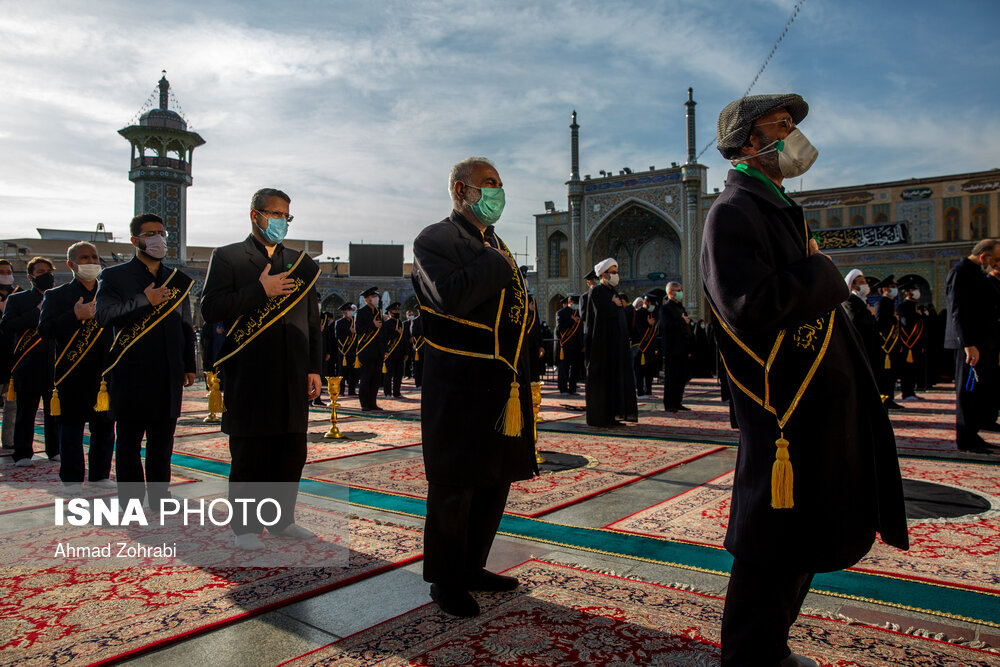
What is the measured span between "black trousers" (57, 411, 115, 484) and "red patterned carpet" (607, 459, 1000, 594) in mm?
3234

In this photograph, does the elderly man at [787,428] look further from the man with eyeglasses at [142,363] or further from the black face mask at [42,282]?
the black face mask at [42,282]

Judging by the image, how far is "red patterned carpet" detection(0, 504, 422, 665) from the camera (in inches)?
79.0

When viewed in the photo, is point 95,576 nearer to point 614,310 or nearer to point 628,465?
point 628,465

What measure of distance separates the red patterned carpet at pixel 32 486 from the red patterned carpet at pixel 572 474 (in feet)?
4.32

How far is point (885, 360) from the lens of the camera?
823 centimetres

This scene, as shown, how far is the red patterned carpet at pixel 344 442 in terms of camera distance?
5586mm

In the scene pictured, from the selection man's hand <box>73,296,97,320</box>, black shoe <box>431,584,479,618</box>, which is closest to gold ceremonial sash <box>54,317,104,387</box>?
man's hand <box>73,296,97,320</box>

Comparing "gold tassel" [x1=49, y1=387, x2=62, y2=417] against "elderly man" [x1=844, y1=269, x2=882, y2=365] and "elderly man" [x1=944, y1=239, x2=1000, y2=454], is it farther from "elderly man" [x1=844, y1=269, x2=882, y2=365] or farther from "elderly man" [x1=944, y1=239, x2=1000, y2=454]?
"elderly man" [x1=944, y1=239, x2=1000, y2=454]

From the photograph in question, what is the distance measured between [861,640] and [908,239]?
26.7 metres

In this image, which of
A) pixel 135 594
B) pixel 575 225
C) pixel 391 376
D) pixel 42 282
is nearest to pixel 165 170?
pixel 575 225

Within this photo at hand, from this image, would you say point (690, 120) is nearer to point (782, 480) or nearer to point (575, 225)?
point (575, 225)

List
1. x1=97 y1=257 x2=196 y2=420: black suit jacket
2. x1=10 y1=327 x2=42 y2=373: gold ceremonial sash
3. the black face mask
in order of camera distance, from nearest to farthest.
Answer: x1=97 y1=257 x2=196 y2=420: black suit jacket < x1=10 y1=327 x2=42 y2=373: gold ceremonial sash < the black face mask

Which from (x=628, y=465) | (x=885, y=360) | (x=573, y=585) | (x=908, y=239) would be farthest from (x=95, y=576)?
(x=908, y=239)

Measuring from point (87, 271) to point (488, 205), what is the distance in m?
3.22
